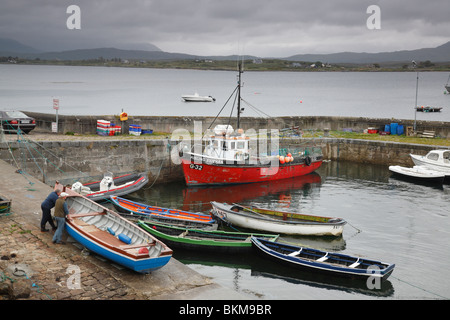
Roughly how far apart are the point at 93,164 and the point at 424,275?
1571 cm

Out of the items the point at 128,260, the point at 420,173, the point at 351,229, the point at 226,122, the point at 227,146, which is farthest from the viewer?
the point at 226,122

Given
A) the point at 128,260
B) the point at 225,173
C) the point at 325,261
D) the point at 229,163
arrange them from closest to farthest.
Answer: the point at 128,260 < the point at 325,261 < the point at 229,163 < the point at 225,173

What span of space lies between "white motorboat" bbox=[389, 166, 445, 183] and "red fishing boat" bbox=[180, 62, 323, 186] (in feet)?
19.9

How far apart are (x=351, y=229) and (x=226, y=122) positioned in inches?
592

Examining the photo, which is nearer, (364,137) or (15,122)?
(15,122)

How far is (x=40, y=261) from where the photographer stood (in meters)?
10.3

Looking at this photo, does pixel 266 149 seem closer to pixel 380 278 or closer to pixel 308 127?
pixel 308 127

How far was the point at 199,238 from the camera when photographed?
14.9m

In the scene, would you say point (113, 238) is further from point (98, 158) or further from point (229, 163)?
point (229, 163)

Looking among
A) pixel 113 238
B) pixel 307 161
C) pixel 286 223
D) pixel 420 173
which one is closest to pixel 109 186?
pixel 286 223

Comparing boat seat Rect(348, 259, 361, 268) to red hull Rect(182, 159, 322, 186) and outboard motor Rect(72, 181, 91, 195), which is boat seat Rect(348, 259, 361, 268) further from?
red hull Rect(182, 159, 322, 186)

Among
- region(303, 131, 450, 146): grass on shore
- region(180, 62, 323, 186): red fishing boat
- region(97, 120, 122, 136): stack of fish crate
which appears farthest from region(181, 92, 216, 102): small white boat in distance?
region(97, 120, 122, 136): stack of fish crate

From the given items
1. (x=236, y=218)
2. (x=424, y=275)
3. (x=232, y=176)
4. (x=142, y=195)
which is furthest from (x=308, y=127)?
(x=424, y=275)
